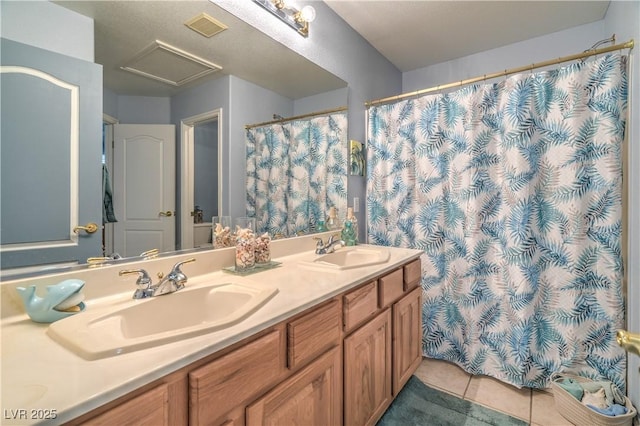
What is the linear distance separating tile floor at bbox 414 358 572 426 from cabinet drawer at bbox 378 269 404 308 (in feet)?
2.56

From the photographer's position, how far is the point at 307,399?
0.99 m

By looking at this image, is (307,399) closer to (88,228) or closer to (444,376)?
(88,228)

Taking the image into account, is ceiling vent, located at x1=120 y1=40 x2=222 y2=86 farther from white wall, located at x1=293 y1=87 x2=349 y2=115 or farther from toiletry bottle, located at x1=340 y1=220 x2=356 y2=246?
toiletry bottle, located at x1=340 y1=220 x2=356 y2=246

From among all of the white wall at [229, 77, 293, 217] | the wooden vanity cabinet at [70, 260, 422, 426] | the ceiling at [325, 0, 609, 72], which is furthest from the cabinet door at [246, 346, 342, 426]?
the ceiling at [325, 0, 609, 72]

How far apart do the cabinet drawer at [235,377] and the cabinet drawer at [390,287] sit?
0.69m

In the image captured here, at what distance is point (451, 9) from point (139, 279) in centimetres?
251

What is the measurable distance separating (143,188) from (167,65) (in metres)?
0.51

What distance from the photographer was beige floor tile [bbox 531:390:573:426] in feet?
5.10

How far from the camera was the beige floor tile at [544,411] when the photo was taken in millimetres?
1555

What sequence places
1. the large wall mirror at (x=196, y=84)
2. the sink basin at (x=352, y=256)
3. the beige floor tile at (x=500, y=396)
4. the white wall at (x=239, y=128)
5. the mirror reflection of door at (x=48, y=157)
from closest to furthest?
the mirror reflection of door at (x=48, y=157), the large wall mirror at (x=196, y=84), the white wall at (x=239, y=128), the beige floor tile at (x=500, y=396), the sink basin at (x=352, y=256)

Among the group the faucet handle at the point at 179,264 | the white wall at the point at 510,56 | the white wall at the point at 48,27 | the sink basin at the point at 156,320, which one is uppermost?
the white wall at the point at 510,56

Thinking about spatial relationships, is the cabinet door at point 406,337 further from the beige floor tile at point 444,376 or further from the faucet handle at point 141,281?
the faucet handle at point 141,281

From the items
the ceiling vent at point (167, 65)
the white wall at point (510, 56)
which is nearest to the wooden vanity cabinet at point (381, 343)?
the ceiling vent at point (167, 65)

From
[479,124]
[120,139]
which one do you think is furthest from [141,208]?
[479,124]
